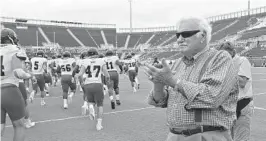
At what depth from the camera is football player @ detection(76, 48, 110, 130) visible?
687 centimetres

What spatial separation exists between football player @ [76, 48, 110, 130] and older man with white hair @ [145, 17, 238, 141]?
470 centimetres

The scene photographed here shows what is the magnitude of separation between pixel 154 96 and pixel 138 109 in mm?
6539

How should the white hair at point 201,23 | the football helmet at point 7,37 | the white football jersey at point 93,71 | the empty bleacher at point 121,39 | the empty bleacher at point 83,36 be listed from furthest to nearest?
the empty bleacher at point 121,39
the empty bleacher at point 83,36
the white football jersey at point 93,71
the football helmet at point 7,37
the white hair at point 201,23

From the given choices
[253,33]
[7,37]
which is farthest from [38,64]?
[253,33]

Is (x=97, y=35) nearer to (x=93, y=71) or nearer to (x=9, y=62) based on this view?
(x=93, y=71)

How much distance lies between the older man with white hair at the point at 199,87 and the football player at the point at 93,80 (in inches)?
185

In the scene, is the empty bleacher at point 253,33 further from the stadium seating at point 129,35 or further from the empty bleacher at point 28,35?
the empty bleacher at point 28,35

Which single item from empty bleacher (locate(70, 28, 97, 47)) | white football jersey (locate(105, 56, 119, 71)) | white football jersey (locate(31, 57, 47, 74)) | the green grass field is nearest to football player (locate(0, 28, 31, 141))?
the green grass field

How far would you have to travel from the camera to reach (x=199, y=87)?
1.96m

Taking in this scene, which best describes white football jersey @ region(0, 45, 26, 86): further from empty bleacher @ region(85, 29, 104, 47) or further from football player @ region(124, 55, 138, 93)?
empty bleacher @ region(85, 29, 104, 47)

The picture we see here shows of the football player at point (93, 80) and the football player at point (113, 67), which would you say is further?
the football player at point (113, 67)

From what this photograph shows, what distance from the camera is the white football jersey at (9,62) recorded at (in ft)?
13.3

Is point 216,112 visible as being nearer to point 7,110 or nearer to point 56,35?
point 7,110

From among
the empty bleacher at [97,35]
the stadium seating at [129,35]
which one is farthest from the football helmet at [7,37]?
the empty bleacher at [97,35]
